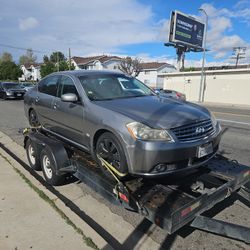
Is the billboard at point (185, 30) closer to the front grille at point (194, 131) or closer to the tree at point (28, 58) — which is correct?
the front grille at point (194, 131)

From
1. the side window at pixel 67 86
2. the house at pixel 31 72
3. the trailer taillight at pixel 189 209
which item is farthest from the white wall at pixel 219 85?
the house at pixel 31 72

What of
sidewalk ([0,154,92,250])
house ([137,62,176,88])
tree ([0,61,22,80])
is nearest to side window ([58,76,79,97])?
sidewalk ([0,154,92,250])

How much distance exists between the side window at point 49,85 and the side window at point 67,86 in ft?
0.93

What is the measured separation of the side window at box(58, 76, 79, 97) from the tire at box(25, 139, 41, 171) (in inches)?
45.6

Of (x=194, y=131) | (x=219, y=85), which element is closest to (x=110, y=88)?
(x=194, y=131)

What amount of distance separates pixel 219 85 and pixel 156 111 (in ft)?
98.0

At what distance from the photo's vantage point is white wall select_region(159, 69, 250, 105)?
2858cm

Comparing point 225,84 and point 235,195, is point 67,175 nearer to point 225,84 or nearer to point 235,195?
point 235,195

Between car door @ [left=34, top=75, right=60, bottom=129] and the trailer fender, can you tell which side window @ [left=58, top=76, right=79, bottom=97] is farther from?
the trailer fender

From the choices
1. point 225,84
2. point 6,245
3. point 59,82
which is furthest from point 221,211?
point 225,84

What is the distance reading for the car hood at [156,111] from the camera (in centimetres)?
323

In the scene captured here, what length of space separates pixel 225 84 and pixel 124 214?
96.9 feet

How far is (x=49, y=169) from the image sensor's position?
470 cm

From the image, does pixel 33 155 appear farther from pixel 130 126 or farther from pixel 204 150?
pixel 204 150
